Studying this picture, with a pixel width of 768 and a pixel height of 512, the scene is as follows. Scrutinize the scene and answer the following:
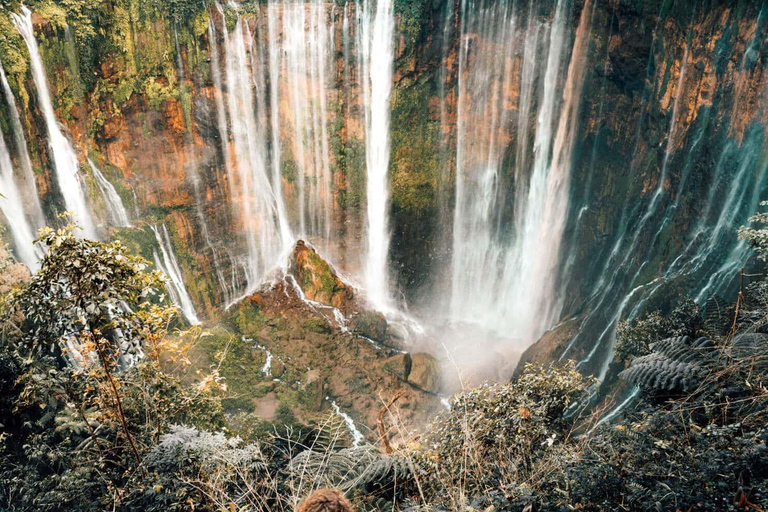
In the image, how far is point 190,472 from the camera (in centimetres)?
349

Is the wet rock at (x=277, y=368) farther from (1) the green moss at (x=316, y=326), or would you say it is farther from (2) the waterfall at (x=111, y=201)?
(2) the waterfall at (x=111, y=201)

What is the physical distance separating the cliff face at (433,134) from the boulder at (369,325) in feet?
4.87

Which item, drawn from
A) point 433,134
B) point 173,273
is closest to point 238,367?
point 173,273

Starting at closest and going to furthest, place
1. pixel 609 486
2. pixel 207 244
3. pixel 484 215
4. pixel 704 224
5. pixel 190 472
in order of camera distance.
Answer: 1. pixel 609 486
2. pixel 190 472
3. pixel 704 224
4. pixel 207 244
5. pixel 484 215

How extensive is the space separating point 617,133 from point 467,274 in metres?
5.91

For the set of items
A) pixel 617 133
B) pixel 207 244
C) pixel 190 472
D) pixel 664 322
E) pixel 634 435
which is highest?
pixel 617 133

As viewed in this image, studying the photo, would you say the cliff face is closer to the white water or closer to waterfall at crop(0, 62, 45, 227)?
waterfall at crop(0, 62, 45, 227)

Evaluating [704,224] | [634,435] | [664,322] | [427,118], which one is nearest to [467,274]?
[427,118]

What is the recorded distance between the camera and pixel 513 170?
1395cm

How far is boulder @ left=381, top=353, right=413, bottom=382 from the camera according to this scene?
12562mm

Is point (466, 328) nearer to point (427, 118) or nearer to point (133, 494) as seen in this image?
point (427, 118)

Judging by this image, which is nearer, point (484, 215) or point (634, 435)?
point (634, 435)

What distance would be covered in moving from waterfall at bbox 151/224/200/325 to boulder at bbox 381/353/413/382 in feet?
17.2

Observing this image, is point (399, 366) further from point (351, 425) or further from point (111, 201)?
point (111, 201)
